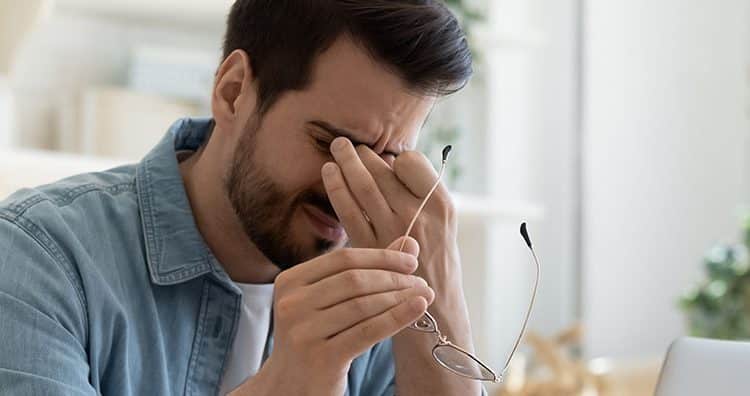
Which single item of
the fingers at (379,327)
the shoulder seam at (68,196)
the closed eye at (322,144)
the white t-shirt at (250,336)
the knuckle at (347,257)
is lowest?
the white t-shirt at (250,336)

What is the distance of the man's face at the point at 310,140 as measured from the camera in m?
1.27

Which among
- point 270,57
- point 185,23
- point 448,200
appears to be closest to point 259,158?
point 270,57

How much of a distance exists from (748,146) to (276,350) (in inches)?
112

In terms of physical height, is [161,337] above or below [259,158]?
below

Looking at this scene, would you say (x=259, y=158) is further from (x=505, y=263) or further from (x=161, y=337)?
(x=505, y=263)

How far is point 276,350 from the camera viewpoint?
109 cm

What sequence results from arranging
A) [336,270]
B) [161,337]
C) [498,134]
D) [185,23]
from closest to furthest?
[336,270] < [161,337] < [185,23] < [498,134]

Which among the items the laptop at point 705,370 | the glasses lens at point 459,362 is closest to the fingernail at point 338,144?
the glasses lens at point 459,362

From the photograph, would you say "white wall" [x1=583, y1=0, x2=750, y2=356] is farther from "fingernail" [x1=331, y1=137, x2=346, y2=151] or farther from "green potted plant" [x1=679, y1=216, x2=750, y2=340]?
"fingernail" [x1=331, y1=137, x2=346, y2=151]

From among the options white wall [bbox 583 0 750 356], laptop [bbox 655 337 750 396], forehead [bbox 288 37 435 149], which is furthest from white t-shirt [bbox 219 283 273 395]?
white wall [bbox 583 0 750 356]

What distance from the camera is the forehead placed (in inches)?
50.0

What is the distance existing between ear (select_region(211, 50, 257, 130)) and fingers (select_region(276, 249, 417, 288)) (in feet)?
1.06

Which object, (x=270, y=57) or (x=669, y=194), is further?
(x=669, y=194)

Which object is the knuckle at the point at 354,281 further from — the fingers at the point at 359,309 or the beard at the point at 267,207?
the beard at the point at 267,207
